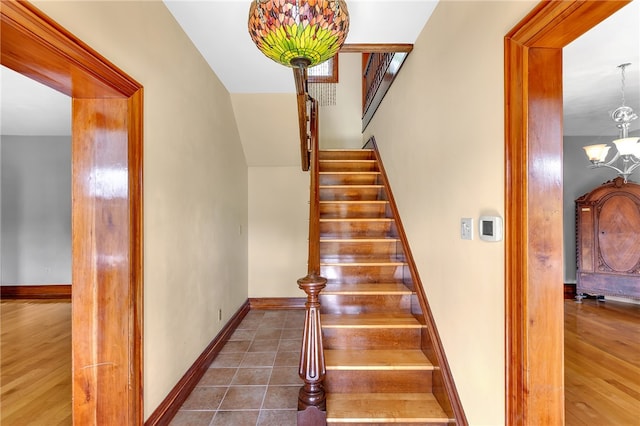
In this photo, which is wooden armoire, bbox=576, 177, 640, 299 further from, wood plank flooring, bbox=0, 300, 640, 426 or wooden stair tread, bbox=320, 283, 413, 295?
wooden stair tread, bbox=320, 283, 413, 295

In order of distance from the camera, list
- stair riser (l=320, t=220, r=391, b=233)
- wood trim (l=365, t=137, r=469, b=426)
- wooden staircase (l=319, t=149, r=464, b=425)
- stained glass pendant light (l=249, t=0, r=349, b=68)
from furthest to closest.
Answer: stair riser (l=320, t=220, r=391, b=233), wooden staircase (l=319, t=149, r=464, b=425), wood trim (l=365, t=137, r=469, b=426), stained glass pendant light (l=249, t=0, r=349, b=68)

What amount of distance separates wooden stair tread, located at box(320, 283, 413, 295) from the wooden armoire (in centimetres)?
A: 360

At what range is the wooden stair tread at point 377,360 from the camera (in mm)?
1942

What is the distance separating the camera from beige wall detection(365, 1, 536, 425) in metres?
1.28

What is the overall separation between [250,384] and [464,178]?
218 cm

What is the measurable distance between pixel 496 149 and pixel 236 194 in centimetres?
314

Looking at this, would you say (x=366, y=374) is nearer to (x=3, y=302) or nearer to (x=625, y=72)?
(x=625, y=72)

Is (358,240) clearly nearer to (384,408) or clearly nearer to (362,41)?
(384,408)

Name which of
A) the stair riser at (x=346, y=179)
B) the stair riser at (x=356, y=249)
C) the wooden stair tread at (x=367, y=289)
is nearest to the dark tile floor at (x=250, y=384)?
the wooden stair tread at (x=367, y=289)

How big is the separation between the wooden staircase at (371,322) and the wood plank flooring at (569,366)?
3.29 ft

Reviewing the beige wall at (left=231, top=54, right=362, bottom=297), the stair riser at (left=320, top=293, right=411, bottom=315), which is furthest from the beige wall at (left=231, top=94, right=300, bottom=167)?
the stair riser at (left=320, top=293, right=411, bottom=315)

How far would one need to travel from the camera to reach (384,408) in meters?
1.80

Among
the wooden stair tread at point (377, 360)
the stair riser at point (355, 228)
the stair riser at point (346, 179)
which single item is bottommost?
the wooden stair tread at point (377, 360)

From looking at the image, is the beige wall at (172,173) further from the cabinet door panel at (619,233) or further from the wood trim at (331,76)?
the cabinet door panel at (619,233)
